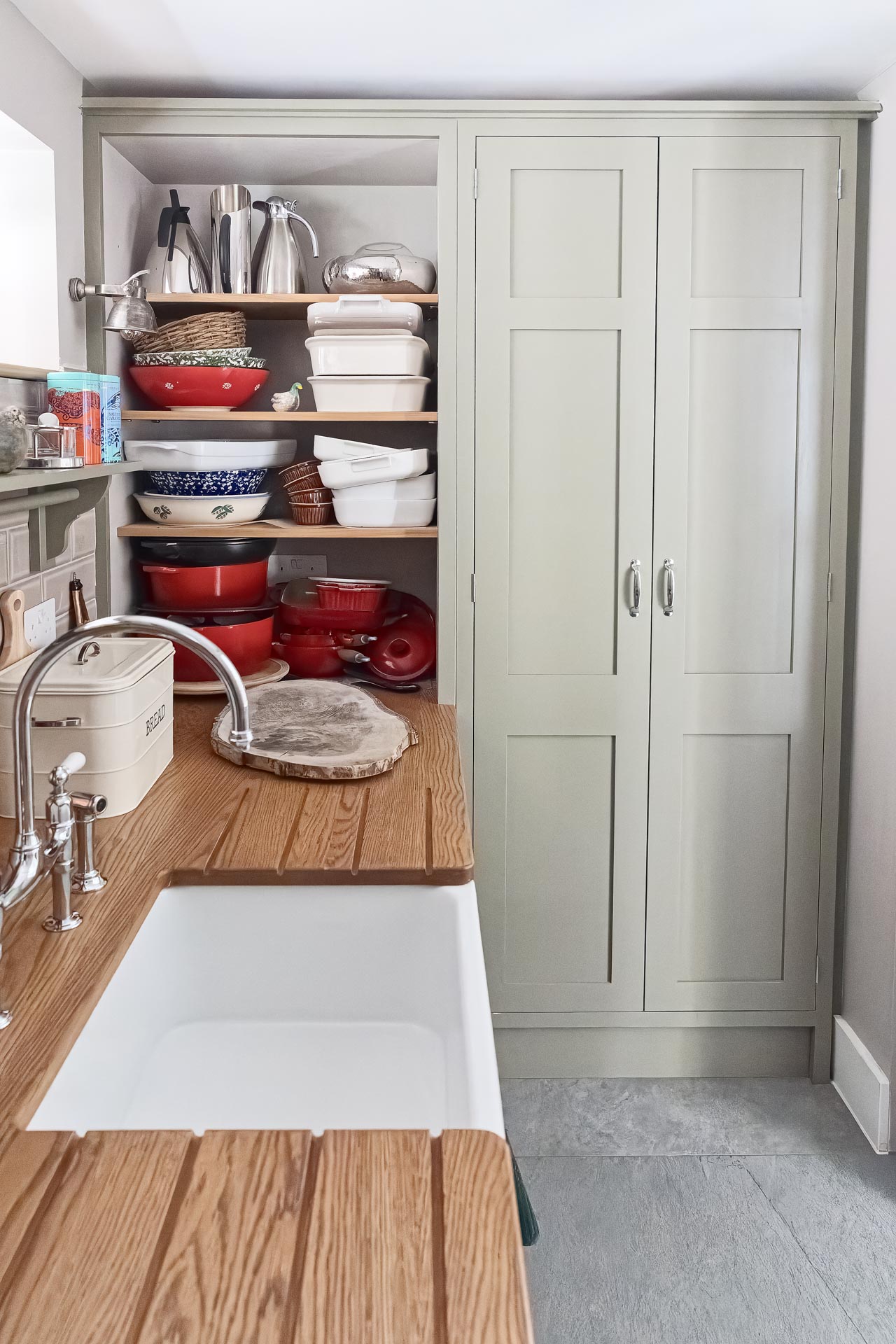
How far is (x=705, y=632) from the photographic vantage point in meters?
2.64

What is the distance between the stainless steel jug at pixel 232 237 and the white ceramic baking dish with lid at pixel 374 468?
0.46m

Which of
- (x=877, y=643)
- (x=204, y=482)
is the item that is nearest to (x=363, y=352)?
(x=204, y=482)

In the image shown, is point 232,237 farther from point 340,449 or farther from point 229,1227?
point 229,1227

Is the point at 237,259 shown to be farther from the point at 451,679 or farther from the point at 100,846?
the point at 100,846

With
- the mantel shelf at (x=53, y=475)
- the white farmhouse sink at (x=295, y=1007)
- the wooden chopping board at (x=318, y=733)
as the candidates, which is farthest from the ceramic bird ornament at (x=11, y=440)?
the white farmhouse sink at (x=295, y=1007)

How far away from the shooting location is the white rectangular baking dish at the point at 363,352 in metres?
2.52

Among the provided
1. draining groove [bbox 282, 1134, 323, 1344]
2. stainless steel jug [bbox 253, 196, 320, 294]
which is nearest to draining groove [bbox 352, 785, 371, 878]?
draining groove [bbox 282, 1134, 323, 1344]

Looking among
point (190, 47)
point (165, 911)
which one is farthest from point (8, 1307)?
point (190, 47)

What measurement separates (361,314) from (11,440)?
42.0 inches

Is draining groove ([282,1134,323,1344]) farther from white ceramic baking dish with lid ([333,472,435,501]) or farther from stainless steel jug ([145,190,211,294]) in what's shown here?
stainless steel jug ([145,190,211,294])

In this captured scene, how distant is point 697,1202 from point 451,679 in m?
1.22

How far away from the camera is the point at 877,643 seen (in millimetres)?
2537

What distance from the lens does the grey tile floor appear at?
6.49ft

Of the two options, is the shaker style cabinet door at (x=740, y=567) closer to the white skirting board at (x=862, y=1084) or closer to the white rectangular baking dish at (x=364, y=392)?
the white skirting board at (x=862, y=1084)
